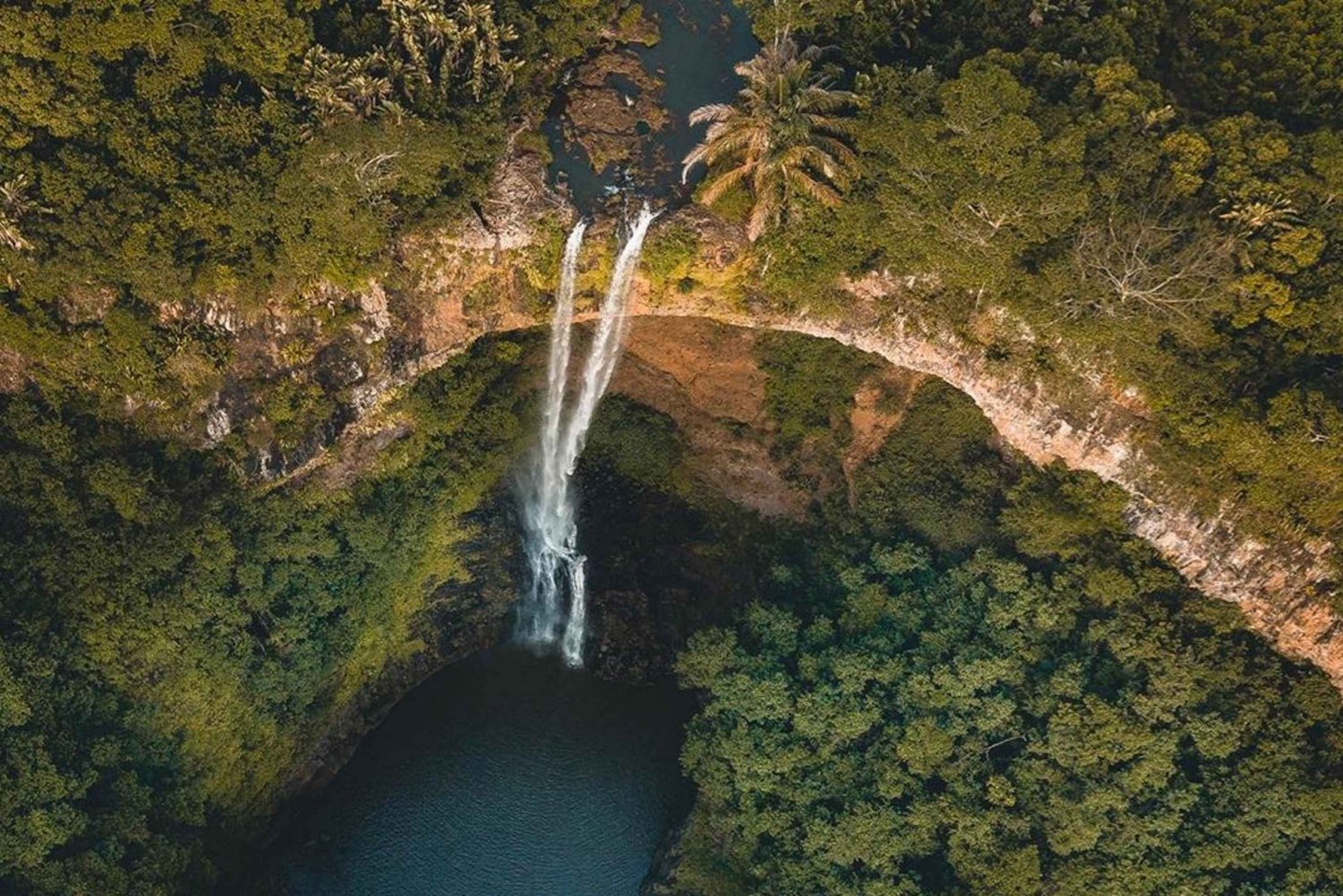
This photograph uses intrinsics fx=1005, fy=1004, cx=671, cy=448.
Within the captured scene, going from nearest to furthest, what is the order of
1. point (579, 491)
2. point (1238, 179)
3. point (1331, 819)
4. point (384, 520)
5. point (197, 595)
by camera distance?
1. point (1238, 179)
2. point (1331, 819)
3. point (197, 595)
4. point (384, 520)
5. point (579, 491)

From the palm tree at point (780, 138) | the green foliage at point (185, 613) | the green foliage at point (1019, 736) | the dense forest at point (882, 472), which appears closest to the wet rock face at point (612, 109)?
the dense forest at point (882, 472)

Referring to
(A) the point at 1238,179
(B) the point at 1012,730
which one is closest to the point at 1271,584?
(B) the point at 1012,730

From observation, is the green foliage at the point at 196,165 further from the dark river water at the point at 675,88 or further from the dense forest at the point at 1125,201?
the dense forest at the point at 1125,201

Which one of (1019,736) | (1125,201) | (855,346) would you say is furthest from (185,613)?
(1125,201)

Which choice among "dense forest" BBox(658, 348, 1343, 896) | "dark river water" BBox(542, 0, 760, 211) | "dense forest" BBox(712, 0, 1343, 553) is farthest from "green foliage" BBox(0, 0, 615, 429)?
"dense forest" BBox(658, 348, 1343, 896)

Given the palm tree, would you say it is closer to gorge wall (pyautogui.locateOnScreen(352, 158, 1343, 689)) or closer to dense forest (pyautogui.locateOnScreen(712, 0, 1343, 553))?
dense forest (pyautogui.locateOnScreen(712, 0, 1343, 553))

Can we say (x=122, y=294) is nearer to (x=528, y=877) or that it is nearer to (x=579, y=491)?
(x=579, y=491)
